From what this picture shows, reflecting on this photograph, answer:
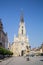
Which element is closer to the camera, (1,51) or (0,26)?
(1,51)

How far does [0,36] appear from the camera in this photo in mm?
148250

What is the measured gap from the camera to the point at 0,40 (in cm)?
14625

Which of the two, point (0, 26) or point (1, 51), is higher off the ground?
point (0, 26)

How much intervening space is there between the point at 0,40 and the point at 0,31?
7.09 m

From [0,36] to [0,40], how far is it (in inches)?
123

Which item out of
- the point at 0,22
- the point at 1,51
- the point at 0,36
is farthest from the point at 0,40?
the point at 1,51

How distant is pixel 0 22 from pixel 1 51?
184ft

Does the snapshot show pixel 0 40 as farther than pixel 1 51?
Yes

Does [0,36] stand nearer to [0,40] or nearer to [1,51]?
[0,40]

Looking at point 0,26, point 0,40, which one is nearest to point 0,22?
point 0,26

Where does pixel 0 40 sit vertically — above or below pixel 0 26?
below

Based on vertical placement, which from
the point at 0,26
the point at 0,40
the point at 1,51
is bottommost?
the point at 1,51

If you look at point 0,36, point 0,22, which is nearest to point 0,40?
point 0,36

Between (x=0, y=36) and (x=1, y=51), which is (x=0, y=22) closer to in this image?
(x=0, y=36)
